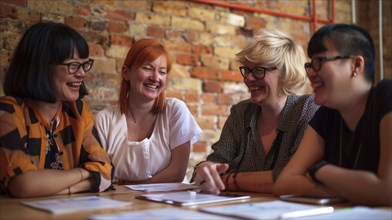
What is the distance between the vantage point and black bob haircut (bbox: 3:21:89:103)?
1788mm

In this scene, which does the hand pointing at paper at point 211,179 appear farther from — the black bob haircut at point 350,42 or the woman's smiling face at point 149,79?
the woman's smiling face at point 149,79

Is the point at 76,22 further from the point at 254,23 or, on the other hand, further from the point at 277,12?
the point at 277,12

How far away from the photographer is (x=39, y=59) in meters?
1.79

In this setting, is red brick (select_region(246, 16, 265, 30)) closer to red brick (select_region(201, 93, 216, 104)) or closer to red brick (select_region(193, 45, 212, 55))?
red brick (select_region(193, 45, 212, 55))

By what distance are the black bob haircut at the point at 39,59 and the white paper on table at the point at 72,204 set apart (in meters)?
0.52

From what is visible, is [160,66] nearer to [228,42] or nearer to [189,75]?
[189,75]

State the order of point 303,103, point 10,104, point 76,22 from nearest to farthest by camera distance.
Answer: point 10,104 < point 303,103 < point 76,22

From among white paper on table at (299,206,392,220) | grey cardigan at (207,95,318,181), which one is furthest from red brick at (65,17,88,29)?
white paper on table at (299,206,392,220)

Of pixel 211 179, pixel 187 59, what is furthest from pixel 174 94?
pixel 211 179

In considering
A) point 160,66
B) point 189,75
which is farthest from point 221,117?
point 160,66

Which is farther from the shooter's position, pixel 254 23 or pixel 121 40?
pixel 254 23

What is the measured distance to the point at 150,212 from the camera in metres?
1.17

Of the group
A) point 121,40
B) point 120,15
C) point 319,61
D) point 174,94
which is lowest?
point 174,94

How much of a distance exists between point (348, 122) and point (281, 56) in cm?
67
